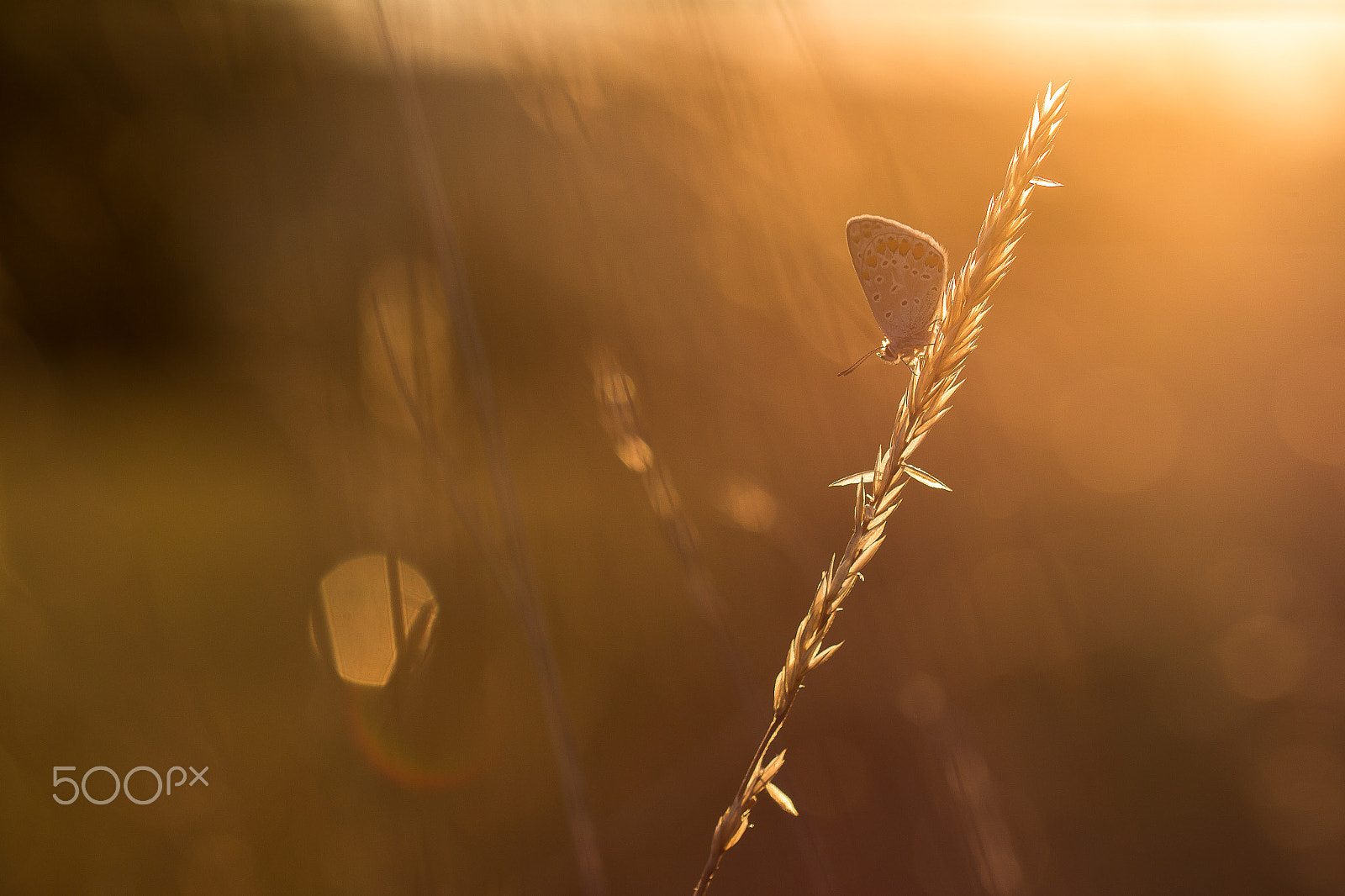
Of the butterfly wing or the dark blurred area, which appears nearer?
the butterfly wing

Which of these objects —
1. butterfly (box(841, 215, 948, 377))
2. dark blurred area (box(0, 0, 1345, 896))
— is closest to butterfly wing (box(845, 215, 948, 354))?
butterfly (box(841, 215, 948, 377))

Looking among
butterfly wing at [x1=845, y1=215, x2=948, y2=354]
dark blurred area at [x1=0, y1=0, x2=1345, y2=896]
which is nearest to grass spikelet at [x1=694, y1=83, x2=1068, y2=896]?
butterfly wing at [x1=845, y1=215, x2=948, y2=354]

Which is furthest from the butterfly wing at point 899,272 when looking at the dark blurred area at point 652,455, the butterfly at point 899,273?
the dark blurred area at point 652,455

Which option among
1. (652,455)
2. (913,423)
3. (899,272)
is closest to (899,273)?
(899,272)

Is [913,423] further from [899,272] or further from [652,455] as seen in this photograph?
[652,455]

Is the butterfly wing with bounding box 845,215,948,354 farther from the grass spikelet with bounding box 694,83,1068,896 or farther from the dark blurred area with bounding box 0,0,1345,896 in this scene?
the dark blurred area with bounding box 0,0,1345,896

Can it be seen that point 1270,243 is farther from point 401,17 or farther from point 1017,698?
point 401,17

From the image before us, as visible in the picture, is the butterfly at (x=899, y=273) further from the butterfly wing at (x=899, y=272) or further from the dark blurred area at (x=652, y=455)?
the dark blurred area at (x=652, y=455)

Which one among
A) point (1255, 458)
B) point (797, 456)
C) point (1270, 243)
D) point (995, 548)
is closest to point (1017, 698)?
point (995, 548)
